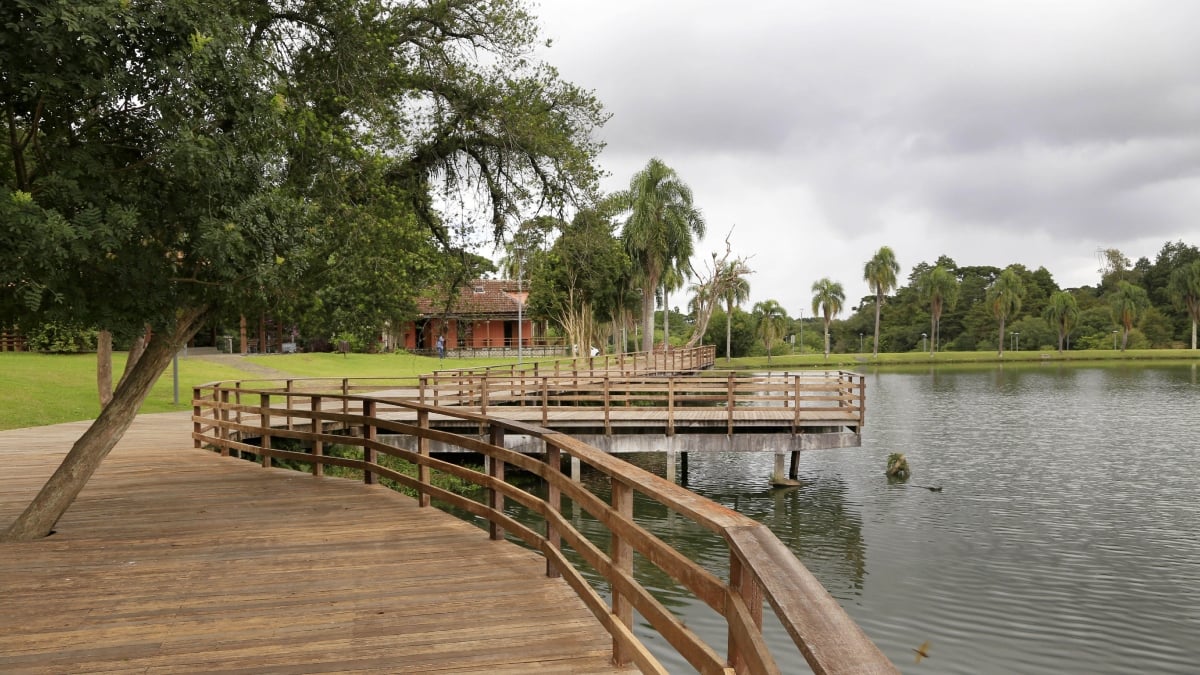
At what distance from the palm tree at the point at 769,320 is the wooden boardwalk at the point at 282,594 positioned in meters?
98.8

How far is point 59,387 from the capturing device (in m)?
→ 28.0

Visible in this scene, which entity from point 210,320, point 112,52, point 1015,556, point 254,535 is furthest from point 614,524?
point 1015,556

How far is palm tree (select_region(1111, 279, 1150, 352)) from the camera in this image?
335 ft

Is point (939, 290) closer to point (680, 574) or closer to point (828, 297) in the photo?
point (828, 297)

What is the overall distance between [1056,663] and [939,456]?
50.5ft

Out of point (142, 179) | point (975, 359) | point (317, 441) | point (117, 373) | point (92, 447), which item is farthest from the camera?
point (975, 359)

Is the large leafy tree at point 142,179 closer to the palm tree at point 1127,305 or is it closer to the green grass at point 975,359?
the green grass at point 975,359

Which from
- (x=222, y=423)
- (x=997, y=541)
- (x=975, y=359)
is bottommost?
(x=997, y=541)

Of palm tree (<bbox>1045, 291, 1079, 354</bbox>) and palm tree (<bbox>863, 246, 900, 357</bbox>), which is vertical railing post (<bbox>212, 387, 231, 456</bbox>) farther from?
palm tree (<bbox>1045, 291, 1079, 354</bbox>)

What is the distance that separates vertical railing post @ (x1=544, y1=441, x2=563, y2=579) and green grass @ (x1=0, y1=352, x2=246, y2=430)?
20.8 metres

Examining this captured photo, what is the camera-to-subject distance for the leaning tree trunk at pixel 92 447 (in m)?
7.93

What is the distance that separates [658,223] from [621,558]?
47.1m

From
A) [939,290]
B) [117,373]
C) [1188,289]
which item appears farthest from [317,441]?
[1188,289]

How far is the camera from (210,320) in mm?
8773
